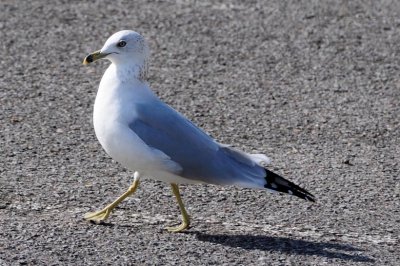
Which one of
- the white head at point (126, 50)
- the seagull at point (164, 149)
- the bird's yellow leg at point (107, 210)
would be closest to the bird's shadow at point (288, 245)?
the seagull at point (164, 149)

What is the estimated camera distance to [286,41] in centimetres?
928

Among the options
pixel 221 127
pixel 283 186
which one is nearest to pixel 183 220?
A: pixel 283 186

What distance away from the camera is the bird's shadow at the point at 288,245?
5426 mm

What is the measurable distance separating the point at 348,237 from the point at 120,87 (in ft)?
4.98

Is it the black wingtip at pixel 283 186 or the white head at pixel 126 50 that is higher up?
the white head at pixel 126 50

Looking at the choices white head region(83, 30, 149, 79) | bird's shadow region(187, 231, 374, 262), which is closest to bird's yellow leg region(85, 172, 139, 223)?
bird's shadow region(187, 231, 374, 262)

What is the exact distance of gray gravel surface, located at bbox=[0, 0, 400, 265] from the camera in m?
5.52

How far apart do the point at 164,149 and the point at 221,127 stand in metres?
1.89

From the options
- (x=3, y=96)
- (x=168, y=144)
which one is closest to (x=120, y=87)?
(x=168, y=144)

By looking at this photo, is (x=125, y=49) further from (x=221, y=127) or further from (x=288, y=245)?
(x=221, y=127)

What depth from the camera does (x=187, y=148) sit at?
221 inches

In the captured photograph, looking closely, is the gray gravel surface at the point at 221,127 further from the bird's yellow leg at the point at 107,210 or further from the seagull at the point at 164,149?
the seagull at the point at 164,149

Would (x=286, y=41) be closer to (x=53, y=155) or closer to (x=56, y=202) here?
(x=53, y=155)

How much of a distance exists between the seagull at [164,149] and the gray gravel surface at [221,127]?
0.98 ft
